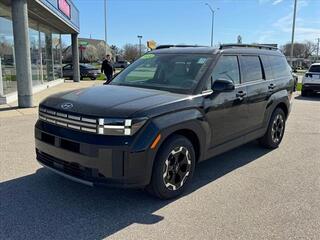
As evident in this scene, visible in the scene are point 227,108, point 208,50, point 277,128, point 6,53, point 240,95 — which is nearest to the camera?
point 227,108

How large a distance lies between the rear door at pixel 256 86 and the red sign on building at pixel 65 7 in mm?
13078

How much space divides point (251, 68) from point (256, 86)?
0.31 m

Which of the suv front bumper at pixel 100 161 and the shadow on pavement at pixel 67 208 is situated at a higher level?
the suv front bumper at pixel 100 161

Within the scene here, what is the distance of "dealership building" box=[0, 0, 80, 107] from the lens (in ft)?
36.2

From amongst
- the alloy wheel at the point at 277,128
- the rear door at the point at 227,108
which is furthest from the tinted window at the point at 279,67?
the rear door at the point at 227,108

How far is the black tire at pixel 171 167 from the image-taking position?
4030 millimetres

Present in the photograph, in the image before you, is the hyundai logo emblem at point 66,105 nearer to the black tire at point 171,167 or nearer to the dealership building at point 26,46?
the black tire at point 171,167

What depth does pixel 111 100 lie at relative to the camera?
4.09m

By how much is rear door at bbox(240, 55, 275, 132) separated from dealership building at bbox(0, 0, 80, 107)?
306 inches

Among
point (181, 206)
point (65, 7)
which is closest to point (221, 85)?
point (181, 206)

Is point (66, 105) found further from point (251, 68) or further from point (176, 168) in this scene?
point (251, 68)

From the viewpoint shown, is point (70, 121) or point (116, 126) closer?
point (116, 126)

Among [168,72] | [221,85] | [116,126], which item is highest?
[168,72]

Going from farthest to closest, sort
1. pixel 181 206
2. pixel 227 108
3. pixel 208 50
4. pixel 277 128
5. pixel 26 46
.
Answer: pixel 26 46
pixel 277 128
pixel 208 50
pixel 227 108
pixel 181 206
